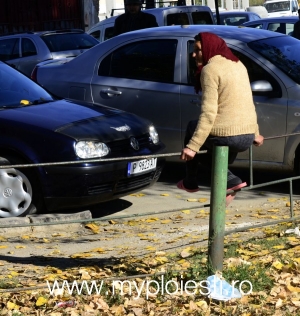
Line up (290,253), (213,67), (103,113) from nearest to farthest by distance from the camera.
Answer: (213,67), (290,253), (103,113)

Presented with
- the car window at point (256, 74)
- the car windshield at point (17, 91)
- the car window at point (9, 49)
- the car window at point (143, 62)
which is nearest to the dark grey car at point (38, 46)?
the car window at point (9, 49)

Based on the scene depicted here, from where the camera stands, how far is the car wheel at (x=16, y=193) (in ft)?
26.7

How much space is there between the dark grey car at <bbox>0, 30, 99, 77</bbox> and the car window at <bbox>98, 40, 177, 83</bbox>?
339 inches

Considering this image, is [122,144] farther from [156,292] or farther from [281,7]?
[281,7]

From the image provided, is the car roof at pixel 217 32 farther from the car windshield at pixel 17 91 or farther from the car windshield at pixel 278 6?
the car windshield at pixel 278 6

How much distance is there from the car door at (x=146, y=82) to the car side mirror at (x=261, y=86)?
1030mm

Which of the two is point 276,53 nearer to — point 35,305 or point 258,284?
point 258,284

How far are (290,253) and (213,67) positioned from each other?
161cm

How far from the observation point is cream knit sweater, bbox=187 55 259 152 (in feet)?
19.7

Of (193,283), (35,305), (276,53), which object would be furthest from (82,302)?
(276,53)

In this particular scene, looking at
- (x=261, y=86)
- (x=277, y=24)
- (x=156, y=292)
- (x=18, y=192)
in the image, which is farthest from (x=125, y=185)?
(x=277, y=24)

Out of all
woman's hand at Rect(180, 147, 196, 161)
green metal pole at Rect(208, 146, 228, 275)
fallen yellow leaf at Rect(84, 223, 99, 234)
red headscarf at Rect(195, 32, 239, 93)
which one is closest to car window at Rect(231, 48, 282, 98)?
fallen yellow leaf at Rect(84, 223, 99, 234)

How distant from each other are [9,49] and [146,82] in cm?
1048

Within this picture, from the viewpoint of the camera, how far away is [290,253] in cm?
677
